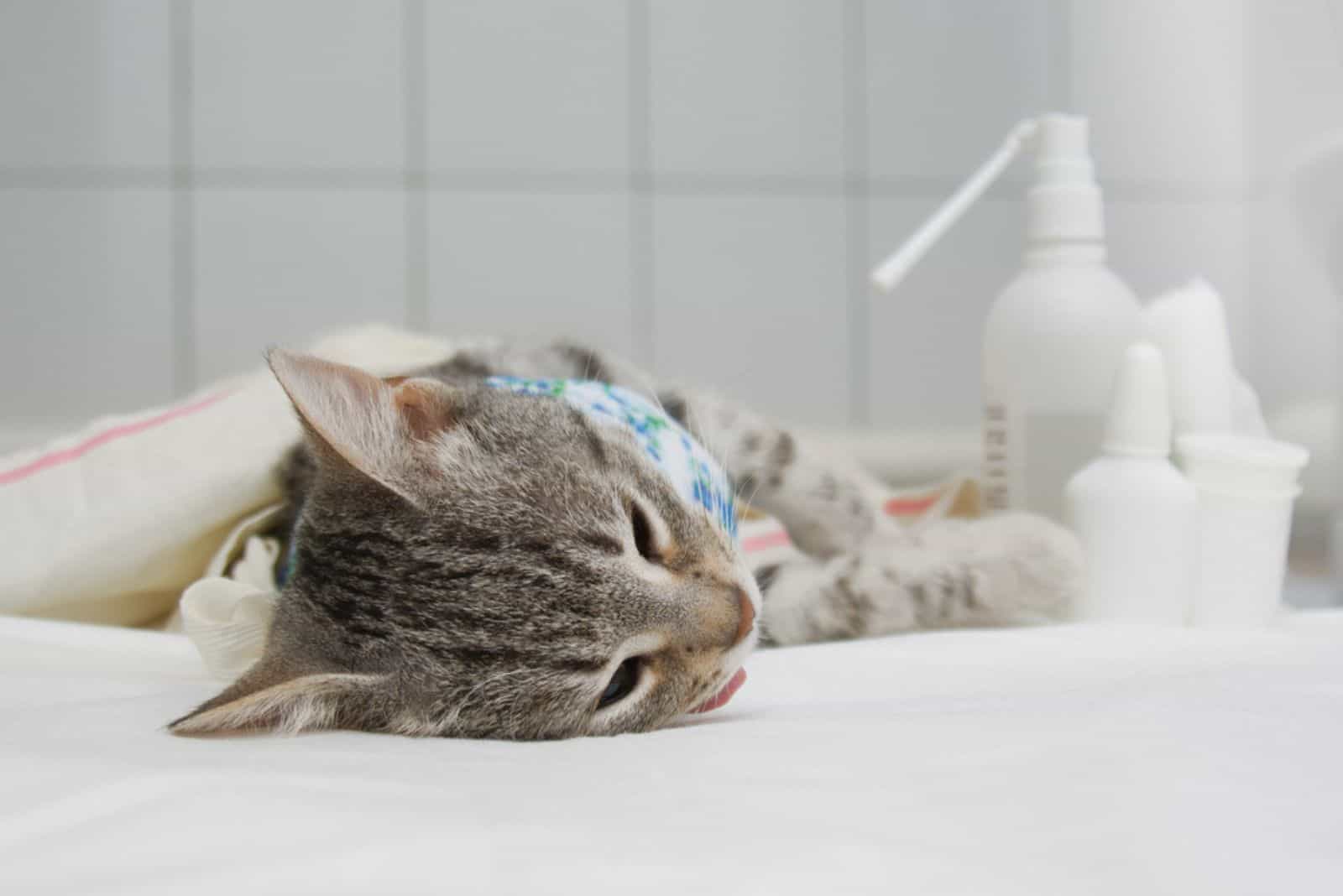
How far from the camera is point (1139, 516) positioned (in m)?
1.07

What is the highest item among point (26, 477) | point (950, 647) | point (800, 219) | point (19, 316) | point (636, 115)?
point (636, 115)

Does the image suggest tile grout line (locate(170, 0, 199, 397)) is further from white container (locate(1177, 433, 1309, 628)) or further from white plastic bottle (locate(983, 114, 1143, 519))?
white container (locate(1177, 433, 1309, 628))

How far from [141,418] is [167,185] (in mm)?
789

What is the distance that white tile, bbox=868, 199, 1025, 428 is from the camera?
198 centimetres

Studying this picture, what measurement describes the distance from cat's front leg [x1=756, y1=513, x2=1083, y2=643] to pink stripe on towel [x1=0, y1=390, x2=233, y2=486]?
67cm

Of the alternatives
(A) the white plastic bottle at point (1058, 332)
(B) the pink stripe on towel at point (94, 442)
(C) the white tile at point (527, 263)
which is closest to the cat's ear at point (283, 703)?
(B) the pink stripe on towel at point (94, 442)

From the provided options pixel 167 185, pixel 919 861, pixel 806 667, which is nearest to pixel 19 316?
pixel 167 185

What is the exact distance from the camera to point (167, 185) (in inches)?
73.6

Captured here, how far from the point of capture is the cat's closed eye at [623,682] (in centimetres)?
72

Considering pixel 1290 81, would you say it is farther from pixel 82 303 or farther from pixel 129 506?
pixel 82 303

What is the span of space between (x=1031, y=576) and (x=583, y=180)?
1.15m

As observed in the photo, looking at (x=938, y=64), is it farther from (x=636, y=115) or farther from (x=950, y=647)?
(x=950, y=647)

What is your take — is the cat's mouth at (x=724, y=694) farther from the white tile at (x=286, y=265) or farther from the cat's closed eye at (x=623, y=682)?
the white tile at (x=286, y=265)

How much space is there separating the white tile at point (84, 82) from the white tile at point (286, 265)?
153 mm
